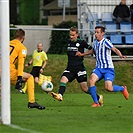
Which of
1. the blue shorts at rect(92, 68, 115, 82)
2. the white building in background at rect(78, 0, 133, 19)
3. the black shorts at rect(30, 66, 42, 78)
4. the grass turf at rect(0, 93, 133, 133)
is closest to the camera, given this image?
the grass turf at rect(0, 93, 133, 133)

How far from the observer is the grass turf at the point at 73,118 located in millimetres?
12694

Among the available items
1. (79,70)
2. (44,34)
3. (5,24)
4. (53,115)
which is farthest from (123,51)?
(5,24)

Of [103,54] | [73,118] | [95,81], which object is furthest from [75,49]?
[73,118]

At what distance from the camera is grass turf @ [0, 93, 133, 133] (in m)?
12.7

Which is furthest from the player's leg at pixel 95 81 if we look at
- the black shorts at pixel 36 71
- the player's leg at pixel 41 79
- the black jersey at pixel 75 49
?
the black shorts at pixel 36 71

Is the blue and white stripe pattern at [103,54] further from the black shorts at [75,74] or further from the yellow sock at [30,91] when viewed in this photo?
the yellow sock at [30,91]

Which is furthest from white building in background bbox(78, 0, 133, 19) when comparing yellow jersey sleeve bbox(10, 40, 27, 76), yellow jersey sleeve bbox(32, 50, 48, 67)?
yellow jersey sleeve bbox(10, 40, 27, 76)

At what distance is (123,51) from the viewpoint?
3006 centimetres

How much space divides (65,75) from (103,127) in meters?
5.65

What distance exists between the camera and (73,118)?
14602mm

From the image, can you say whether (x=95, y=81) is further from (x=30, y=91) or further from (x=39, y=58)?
(x=39, y=58)

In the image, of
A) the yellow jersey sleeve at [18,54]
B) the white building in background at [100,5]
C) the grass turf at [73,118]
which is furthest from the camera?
the white building in background at [100,5]

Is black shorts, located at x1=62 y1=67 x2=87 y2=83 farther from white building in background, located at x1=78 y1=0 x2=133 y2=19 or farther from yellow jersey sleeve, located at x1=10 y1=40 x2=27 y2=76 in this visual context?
white building in background, located at x1=78 y1=0 x2=133 y2=19

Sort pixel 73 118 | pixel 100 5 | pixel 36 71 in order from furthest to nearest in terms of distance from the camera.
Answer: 1. pixel 100 5
2. pixel 36 71
3. pixel 73 118
